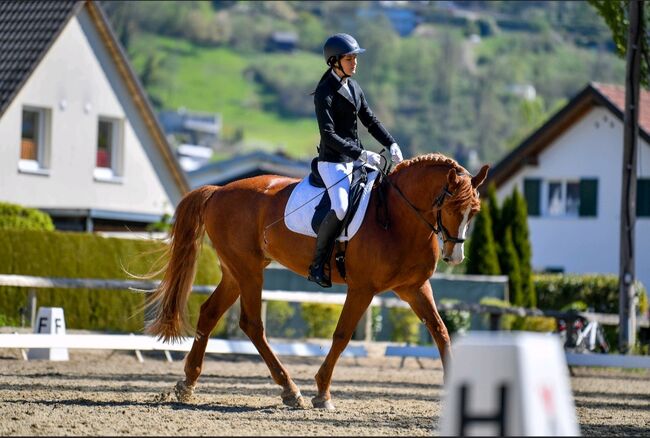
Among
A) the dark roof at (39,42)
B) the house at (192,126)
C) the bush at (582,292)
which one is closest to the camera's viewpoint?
the dark roof at (39,42)

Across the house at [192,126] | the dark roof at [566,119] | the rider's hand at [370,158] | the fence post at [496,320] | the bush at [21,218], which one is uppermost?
the house at [192,126]

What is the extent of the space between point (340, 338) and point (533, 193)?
101 ft

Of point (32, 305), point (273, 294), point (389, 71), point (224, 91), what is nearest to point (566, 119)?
point (273, 294)

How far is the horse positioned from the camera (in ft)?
34.0

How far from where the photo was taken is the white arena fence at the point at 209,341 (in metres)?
14.1

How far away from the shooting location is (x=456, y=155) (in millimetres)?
138000

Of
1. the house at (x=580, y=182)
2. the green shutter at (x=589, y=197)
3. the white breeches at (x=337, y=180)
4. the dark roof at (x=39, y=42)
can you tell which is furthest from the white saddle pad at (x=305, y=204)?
the green shutter at (x=589, y=197)

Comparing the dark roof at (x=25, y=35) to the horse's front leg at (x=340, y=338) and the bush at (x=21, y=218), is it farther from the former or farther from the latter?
the horse's front leg at (x=340, y=338)

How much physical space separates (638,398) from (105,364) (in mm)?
6590

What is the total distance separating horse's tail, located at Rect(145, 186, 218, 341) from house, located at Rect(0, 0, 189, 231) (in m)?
16.6

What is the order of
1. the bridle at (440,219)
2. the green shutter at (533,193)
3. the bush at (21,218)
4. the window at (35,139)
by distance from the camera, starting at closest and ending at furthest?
1. the bridle at (440,219)
2. the bush at (21,218)
3. the window at (35,139)
4. the green shutter at (533,193)

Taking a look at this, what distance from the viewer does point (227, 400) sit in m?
11.0

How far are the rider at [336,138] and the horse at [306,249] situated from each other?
21 centimetres

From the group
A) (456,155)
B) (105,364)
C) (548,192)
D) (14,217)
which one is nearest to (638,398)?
(105,364)
